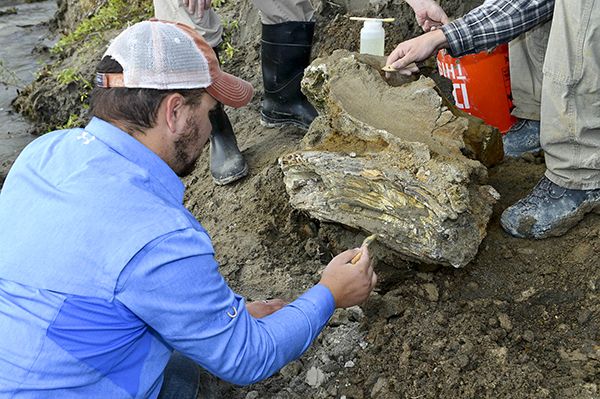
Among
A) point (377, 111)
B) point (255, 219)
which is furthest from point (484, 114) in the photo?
point (255, 219)

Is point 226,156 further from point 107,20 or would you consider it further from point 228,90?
point 107,20

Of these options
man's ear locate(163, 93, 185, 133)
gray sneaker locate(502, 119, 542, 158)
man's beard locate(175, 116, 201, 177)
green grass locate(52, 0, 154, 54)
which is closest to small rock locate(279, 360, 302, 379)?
man's beard locate(175, 116, 201, 177)

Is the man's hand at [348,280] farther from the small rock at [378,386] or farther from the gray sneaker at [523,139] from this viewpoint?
the gray sneaker at [523,139]

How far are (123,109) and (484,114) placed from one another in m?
2.29

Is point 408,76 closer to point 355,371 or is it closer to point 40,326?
point 355,371

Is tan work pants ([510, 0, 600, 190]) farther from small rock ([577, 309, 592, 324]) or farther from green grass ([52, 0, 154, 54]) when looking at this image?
green grass ([52, 0, 154, 54])

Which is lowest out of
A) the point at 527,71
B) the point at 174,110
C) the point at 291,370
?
the point at 291,370

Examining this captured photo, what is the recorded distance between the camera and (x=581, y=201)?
8.61 feet

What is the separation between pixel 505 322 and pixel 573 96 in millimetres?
897

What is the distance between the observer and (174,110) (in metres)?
1.82

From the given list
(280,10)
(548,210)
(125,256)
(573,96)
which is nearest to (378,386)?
(548,210)

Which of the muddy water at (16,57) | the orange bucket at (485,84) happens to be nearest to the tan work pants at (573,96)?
the orange bucket at (485,84)

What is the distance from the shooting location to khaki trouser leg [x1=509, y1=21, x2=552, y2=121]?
3215mm

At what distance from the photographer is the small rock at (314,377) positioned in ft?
7.86
